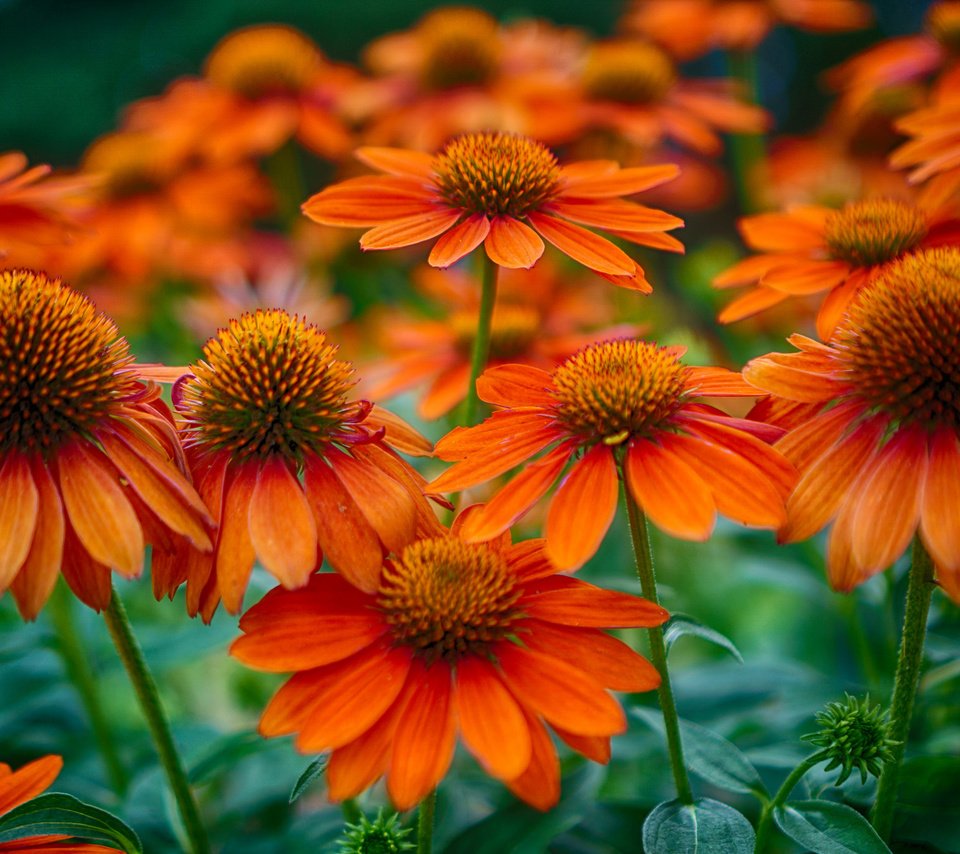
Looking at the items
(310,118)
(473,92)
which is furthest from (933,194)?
(310,118)

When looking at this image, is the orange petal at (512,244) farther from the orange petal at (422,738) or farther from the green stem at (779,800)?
the green stem at (779,800)

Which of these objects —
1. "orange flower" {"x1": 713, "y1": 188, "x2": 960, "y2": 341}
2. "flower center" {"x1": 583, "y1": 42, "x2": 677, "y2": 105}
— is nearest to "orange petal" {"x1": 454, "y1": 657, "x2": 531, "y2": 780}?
"orange flower" {"x1": 713, "y1": 188, "x2": 960, "y2": 341}

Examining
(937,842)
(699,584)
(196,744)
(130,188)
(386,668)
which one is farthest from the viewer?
(130,188)

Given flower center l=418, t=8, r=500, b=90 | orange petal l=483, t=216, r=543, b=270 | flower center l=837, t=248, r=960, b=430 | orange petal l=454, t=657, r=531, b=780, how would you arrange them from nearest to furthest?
orange petal l=454, t=657, r=531, b=780
flower center l=837, t=248, r=960, b=430
orange petal l=483, t=216, r=543, b=270
flower center l=418, t=8, r=500, b=90

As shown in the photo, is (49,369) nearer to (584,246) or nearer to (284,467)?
(284,467)

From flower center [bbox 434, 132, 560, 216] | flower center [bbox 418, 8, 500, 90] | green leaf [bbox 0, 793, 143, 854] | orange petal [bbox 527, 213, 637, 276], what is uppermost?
flower center [bbox 418, 8, 500, 90]

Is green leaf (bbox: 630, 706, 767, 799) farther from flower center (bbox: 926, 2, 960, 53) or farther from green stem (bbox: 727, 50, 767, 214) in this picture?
flower center (bbox: 926, 2, 960, 53)

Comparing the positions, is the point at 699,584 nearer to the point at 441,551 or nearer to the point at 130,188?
the point at 441,551
